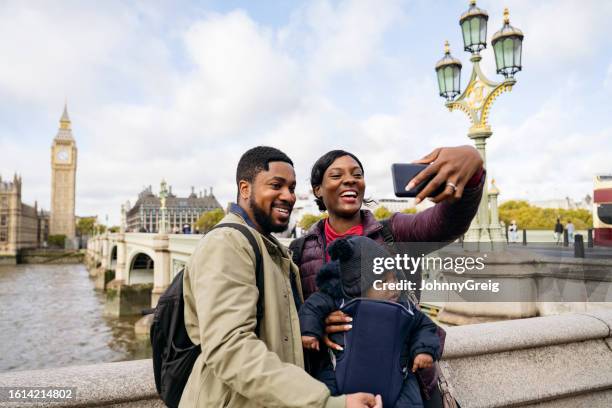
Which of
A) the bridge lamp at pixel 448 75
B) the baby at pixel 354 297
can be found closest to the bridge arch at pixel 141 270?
the bridge lamp at pixel 448 75

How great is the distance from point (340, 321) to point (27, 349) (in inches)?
916

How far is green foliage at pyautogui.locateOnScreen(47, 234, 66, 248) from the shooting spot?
9744cm

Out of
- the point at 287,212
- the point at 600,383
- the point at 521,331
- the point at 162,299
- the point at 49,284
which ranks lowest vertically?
the point at 49,284

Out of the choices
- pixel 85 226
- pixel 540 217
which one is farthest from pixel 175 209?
pixel 540 217

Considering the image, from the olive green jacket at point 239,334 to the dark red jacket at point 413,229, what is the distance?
0.43 m

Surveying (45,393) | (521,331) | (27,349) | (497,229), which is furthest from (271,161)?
(27,349)

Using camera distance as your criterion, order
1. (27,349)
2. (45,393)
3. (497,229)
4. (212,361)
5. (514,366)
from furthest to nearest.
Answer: (27,349) < (497,229) < (514,366) < (45,393) < (212,361)

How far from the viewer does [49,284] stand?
148 ft

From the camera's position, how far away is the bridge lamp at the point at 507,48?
743 cm

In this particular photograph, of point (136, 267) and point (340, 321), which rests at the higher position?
point (340, 321)

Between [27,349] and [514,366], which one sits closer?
[514,366]

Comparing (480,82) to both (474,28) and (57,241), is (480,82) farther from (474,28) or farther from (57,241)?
(57,241)

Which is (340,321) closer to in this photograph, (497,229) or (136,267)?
(497,229)

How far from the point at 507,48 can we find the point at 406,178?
7051mm
